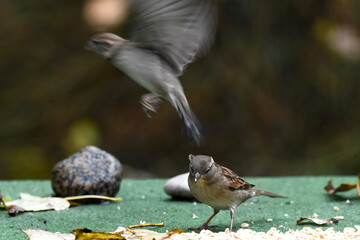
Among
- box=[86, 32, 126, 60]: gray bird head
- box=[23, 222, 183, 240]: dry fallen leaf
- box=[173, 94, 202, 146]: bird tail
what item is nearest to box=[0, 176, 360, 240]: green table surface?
box=[23, 222, 183, 240]: dry fallen leaf

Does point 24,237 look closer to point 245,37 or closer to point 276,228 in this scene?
point 276,228

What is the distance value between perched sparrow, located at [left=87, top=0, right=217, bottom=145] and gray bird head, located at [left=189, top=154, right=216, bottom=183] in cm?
25

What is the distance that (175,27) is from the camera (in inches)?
115

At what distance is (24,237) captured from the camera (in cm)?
289

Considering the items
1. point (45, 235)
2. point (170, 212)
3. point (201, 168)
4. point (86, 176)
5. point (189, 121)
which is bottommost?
point (170, 212)

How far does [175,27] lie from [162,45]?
128 millimetres

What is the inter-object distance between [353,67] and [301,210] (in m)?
4.06

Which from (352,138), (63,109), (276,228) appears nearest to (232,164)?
(352,138)

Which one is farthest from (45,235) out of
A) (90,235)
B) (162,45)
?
(162,45)

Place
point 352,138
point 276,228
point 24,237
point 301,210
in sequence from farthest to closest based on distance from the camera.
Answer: point 352,138, point 301,210, point 276,228, point 24,237

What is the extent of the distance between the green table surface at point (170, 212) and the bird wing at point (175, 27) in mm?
943

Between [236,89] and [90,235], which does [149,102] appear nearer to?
[90,235]

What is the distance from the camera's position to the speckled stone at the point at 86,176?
3.87 metres

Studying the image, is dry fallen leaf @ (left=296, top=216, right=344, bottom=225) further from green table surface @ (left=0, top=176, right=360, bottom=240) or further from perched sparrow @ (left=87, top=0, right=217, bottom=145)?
perched sparrow @ (left=87, top=0, right=217, bottom=145)
